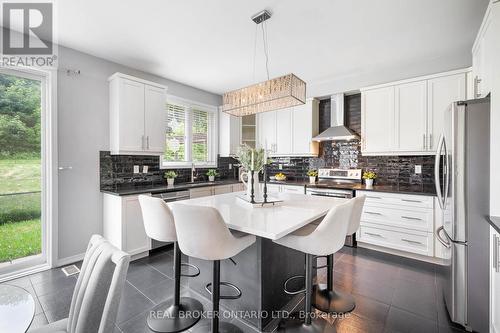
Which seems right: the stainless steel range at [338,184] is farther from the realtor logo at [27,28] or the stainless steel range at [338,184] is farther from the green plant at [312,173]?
the realtor logo at [27,28]

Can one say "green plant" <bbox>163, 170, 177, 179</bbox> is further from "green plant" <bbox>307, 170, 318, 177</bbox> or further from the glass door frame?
"green plant" <bbox>307, 170, 318, 177</bbox>

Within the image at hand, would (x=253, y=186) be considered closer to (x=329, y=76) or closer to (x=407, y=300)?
(x=407, y=300)

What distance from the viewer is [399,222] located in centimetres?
321

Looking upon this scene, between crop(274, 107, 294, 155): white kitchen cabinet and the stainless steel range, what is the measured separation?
80cm

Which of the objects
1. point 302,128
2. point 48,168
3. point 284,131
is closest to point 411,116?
point 302,128

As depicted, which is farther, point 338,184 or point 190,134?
point 190,134

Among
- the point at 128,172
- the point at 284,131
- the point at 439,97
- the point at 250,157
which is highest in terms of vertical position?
the point at 439,97

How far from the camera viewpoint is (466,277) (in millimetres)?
1806

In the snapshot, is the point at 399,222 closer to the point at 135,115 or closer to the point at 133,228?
the point at 133,228

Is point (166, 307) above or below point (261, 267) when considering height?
below

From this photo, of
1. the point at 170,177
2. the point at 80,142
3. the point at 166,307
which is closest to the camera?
the point at 166,307

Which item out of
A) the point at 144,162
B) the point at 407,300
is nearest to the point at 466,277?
the point at 407,300

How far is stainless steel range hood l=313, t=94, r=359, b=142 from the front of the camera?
12.9 ft

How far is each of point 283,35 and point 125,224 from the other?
303 centimetres
